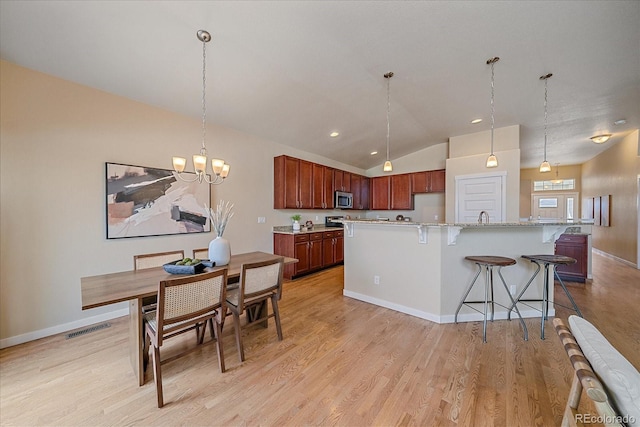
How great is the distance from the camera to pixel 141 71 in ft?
8.21

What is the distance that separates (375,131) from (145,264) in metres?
4.33

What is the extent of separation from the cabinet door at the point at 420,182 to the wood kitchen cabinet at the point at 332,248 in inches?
89.0

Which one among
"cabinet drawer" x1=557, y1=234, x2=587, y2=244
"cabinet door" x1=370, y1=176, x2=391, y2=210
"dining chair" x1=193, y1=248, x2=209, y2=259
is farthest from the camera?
"cabinet door" x1=370, y1=176, x2=391, y2=210

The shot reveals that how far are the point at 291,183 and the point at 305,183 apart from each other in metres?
0.37

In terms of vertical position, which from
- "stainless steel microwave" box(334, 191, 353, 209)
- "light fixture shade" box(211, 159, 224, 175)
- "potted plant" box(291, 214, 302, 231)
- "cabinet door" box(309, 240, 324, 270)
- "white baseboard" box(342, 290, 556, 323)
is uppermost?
"light fixture shade" box(211, 159, 224, 175)

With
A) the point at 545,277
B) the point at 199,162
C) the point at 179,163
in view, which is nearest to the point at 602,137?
the point at 545,277

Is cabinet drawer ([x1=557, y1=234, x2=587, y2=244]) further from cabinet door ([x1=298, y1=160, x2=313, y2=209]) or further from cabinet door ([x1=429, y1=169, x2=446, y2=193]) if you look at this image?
cabinet door ([x1=298, y1=160, x2=313, y2=209])

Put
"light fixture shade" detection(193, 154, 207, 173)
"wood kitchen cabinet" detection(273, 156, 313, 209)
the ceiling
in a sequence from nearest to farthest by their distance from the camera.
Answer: the ceiling, "light fixture shade" detection(193, 154, 207, 173), "wood kitchen cabinet" detection(273, 156, 313, 209)

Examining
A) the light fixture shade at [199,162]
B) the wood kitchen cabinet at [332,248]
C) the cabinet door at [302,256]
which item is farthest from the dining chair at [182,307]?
the wood kitchen cabinet at [332,248]

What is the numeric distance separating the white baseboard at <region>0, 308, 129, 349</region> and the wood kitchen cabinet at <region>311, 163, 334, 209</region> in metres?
3.54

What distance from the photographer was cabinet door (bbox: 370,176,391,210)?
21.7ft

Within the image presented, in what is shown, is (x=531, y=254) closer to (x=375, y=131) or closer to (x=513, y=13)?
(x=513, y=13)

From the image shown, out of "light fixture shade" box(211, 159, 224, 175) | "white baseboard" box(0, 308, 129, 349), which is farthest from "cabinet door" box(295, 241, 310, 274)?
"white baseboard" box(0, 308, 129, 349)

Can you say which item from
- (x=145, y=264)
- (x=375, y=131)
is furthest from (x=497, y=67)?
(x=145, y=264)
